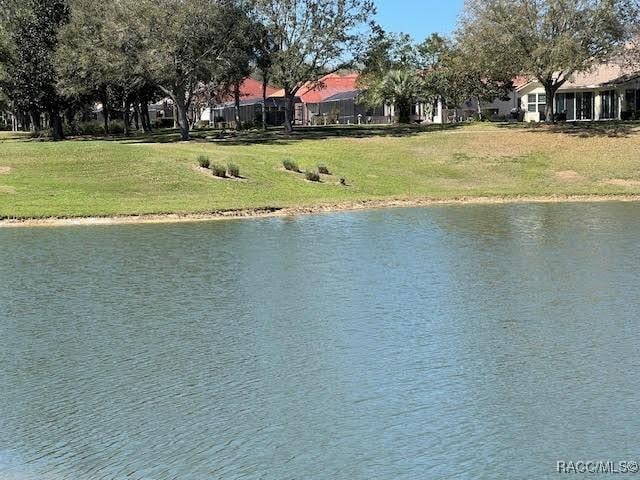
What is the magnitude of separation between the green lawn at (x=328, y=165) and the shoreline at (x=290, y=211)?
0.48m

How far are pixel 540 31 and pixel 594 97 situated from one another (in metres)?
17.0

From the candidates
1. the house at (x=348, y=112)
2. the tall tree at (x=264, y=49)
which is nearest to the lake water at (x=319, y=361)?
the tall tree at (x=264, y=49)

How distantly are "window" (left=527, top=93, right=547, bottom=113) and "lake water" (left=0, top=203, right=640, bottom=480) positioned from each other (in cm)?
4542

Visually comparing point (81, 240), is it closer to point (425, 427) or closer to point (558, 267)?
point (558, 267)

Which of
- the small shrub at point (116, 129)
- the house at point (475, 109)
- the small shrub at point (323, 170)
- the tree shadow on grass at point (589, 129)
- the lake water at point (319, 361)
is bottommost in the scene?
the lake water at point (319, 361)

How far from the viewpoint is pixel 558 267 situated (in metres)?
15.6

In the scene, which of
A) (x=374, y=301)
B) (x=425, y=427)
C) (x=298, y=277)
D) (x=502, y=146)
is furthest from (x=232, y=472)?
(x=502, y=146)

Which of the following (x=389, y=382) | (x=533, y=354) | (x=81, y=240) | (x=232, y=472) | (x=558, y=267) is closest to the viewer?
(x=232, y=472)

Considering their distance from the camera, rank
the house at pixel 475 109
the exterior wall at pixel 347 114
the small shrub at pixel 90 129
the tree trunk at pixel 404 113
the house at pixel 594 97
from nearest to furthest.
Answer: the house at pixel 594 97
the small shrub at pixel 90 129
the tree trunk at pixel 404 113
the house at pixel 475 109
the exterior wall at pixel 347 114

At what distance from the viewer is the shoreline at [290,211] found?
24125 mm

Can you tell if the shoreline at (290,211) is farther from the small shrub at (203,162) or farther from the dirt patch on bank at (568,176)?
the small shrub at (203,162)

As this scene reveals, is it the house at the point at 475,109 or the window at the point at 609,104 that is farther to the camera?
the house at the point at 475,109

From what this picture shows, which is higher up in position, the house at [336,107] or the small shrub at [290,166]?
the house at [336,107]

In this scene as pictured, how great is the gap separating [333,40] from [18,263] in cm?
3651
